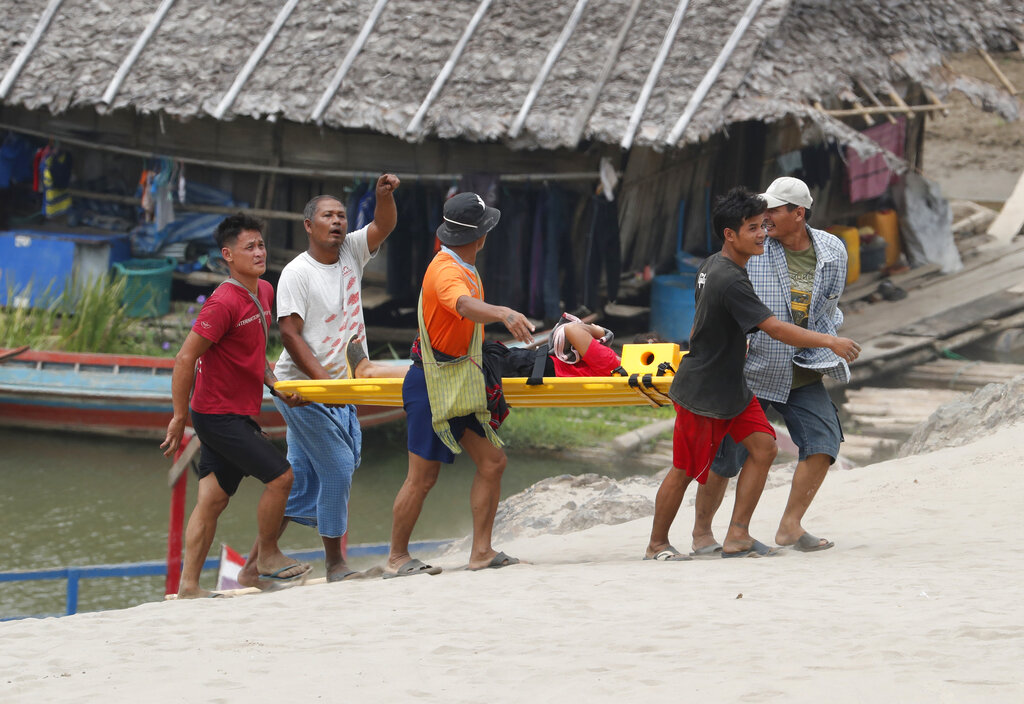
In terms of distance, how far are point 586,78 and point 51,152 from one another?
6461mm

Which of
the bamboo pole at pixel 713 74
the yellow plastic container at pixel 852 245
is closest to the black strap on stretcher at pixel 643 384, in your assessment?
the bamboo pole at pixel 713 74

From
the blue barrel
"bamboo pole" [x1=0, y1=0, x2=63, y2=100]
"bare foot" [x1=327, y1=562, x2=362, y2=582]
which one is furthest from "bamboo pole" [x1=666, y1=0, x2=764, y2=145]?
"bamboo pole" [x1=0, y1=0, x2=63, y2=100]

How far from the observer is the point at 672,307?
40.9 ft

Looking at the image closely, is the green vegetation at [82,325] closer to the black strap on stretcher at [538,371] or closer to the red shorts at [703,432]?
the black strap on stretcher at [538,371]

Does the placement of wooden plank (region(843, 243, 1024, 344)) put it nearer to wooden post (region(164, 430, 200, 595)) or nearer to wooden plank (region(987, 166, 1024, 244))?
wooden plank (region(987, 166, 1024, 244))

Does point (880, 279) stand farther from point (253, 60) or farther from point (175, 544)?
point (175, 544)

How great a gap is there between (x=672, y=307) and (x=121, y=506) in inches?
228

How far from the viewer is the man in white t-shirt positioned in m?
5.52

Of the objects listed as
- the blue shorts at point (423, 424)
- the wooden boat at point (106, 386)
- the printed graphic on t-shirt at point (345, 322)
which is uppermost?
the printed graphic on t-shirt at point (345, 322)

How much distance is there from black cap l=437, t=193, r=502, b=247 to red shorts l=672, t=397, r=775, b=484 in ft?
3.70

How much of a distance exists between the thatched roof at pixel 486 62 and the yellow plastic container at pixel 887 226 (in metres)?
2.86

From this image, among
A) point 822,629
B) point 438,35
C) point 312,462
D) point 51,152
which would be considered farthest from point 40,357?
point 822,629

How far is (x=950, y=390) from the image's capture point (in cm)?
1237

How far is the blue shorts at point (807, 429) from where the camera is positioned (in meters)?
5.17
